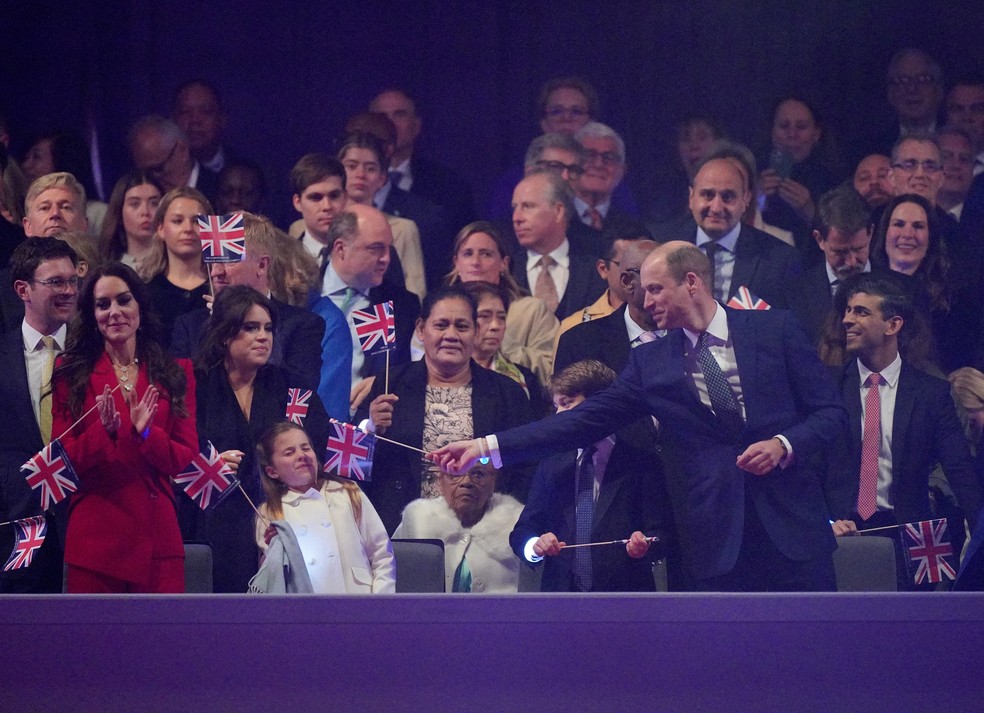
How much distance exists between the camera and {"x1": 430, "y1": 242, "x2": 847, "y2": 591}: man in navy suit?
469 centimetres

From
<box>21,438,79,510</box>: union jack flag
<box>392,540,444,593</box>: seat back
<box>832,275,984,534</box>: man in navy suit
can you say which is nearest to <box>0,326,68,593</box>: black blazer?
<box>21,438,79,510</box>: union jack flag

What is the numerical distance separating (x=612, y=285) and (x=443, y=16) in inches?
57.2

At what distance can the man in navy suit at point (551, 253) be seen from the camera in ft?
18.2

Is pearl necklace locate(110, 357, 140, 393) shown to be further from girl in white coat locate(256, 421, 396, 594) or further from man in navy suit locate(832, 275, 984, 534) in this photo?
man in navy suit locate(832, 275, 984, 534)

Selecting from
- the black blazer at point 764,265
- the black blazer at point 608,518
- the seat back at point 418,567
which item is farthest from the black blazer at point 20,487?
the black blazer at point 764,265

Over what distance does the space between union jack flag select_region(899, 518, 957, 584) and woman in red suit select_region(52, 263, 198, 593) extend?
8.67 feet

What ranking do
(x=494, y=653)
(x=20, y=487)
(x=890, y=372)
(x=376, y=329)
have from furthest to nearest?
(x=890, y=372)
(x=376, y=329)
(x=20, y=487)
(x=494, y=653)

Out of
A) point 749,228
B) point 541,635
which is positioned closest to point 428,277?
point 749,228

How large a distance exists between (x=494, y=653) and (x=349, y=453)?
1.93 metres

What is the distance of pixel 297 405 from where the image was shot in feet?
16.7

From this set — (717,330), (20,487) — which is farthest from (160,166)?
(717,330)

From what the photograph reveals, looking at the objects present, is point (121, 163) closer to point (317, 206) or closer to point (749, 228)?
point (317, 206)

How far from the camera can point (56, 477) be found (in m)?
4.66

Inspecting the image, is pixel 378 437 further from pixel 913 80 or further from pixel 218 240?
pixel 913 80
